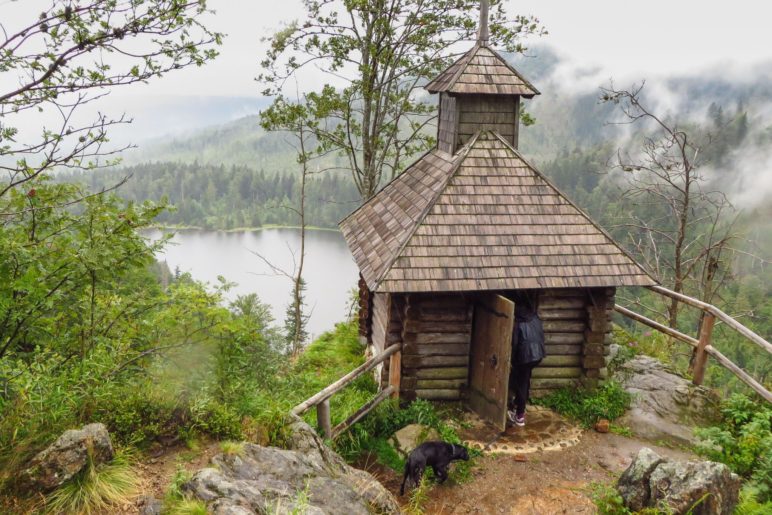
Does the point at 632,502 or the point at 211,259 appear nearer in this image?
the point at 632,502

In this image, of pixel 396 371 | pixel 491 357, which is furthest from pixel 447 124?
pixel 396 371

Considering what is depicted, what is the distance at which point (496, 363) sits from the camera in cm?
771

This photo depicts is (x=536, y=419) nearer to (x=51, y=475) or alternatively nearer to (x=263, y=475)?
(x=263, y=475)

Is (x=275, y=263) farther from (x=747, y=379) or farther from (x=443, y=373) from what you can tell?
(x=747, y=379)

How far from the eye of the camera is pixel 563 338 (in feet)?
28.5

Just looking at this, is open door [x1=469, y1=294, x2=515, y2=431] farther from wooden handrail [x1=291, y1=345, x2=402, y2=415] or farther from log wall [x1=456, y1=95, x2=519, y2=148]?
log wall [x1=456, y1=95, x2=519, y2=148]

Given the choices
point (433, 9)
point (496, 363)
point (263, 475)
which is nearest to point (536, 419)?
point (496, 363)

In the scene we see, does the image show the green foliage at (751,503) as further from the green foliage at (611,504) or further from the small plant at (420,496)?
the small plant at (420,496)

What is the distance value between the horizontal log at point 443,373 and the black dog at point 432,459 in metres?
1.92

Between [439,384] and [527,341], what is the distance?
1669 mm

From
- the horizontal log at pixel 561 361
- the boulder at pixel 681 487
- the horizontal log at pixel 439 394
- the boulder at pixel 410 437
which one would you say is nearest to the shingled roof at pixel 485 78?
the horizontal log at pixel 561 361

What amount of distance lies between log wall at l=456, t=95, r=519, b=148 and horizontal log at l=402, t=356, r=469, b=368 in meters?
3.78

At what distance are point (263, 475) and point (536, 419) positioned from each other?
521 cm

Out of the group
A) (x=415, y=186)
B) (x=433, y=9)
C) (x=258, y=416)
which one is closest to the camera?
(x=258, y=416)
